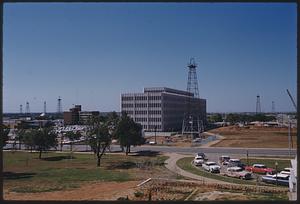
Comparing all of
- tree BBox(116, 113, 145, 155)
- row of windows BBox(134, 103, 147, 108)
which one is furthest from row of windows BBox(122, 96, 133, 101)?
tree BBox(116, 113, 145, 155)

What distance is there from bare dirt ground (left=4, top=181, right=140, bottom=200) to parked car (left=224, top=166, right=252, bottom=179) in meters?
3.52

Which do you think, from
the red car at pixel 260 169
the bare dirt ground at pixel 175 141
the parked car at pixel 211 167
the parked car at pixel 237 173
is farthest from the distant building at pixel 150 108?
the parked car at pixel 237 173

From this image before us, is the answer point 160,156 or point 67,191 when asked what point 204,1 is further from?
point 160,156

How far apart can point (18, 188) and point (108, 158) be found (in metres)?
7.53

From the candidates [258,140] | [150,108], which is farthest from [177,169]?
[150,108]

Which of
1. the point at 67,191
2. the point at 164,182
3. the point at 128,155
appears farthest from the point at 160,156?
the point at 67,191

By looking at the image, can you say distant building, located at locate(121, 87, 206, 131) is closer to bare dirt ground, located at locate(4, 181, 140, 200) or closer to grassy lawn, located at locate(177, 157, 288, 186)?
grassy lawn, located at locate(177, 157, 288, 186)

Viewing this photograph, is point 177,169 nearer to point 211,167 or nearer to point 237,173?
point 211,167

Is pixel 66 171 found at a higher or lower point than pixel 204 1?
lower

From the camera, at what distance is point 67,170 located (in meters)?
13.8

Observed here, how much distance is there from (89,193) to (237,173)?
521 centimetres

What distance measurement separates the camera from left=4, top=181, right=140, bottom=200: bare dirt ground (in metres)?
8.71

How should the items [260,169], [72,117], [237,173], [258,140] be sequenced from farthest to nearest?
[72,117] < [258,140] < [260,169] < [237,173]

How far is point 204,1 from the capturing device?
143 centimetres
